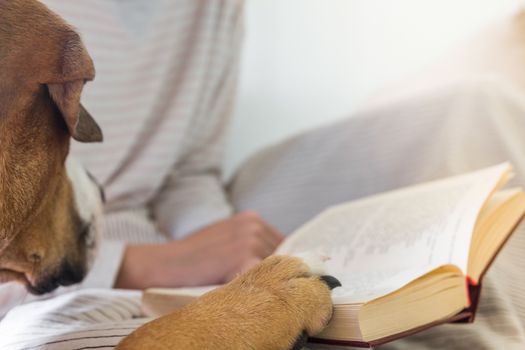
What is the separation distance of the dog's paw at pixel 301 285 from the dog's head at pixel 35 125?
0.24 meters

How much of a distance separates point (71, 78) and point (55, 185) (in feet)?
0.53

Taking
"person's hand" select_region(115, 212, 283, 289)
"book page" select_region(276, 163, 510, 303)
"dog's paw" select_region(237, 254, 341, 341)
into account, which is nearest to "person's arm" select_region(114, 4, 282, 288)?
"person's hand" select_region(115, 212, 283, 289)

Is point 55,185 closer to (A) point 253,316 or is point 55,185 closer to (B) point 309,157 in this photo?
(A) point 253,316

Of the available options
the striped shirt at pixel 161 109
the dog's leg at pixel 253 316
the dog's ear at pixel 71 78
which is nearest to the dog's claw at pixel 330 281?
the dog's leg at pixel 253 316

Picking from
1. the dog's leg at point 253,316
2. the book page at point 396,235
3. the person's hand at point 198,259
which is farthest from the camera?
the person's hand at point 198,259

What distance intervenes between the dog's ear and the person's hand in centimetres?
48

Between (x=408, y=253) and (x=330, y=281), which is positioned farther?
(x=408, y=253)

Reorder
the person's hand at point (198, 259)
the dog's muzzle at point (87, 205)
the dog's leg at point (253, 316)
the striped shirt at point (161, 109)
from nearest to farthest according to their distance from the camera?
the dog's leg at point (253, 316)
the dog's muzzle at point (87, 205)
the person's hand at point (198, 259)
the striped shirt at point (161, 109)

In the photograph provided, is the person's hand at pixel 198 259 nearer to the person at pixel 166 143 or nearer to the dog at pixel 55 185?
the person at pixel 166 143

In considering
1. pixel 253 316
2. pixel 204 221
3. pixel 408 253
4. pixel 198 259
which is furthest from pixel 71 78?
pixel 204 221

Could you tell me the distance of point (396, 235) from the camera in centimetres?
89

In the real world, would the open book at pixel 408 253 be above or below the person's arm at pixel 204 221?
above

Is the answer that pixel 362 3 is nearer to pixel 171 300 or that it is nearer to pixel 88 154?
pixel 88 154

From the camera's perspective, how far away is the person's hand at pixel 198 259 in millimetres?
1151
